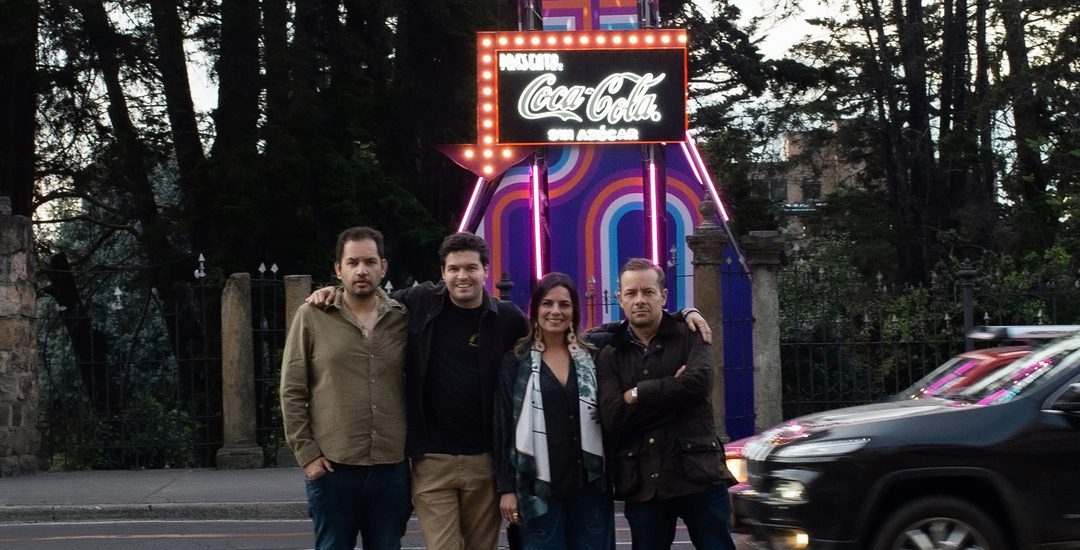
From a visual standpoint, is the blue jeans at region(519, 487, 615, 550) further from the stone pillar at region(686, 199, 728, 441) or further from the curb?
the stone pillar at region(686, 199, 728, 441)

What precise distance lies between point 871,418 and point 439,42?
19.9 metres

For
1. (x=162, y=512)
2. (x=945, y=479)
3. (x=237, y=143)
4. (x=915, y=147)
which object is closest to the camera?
(x=945, y=479)

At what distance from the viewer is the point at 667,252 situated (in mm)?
21812

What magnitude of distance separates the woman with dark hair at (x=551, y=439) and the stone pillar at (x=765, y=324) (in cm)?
1024

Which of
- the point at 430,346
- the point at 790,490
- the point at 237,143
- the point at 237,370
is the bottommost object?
the point at 790,490

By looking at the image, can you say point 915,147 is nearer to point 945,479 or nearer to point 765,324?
point 765,324

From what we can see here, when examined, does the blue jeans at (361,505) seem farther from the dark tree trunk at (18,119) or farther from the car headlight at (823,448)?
the dark tree trunk at (18,119)

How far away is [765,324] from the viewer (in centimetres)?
1622

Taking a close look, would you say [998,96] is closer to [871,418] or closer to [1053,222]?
[1053,222]

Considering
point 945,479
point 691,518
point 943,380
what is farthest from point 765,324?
point 691,518

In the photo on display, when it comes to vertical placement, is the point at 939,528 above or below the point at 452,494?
below

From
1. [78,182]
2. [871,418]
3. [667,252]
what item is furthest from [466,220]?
[871,418]

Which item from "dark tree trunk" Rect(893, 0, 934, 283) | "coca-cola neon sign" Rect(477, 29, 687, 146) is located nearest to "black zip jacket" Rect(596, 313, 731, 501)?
"coca-cola neon sign" Rect(477, 29, 687, 146)

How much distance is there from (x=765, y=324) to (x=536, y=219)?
6.34m
